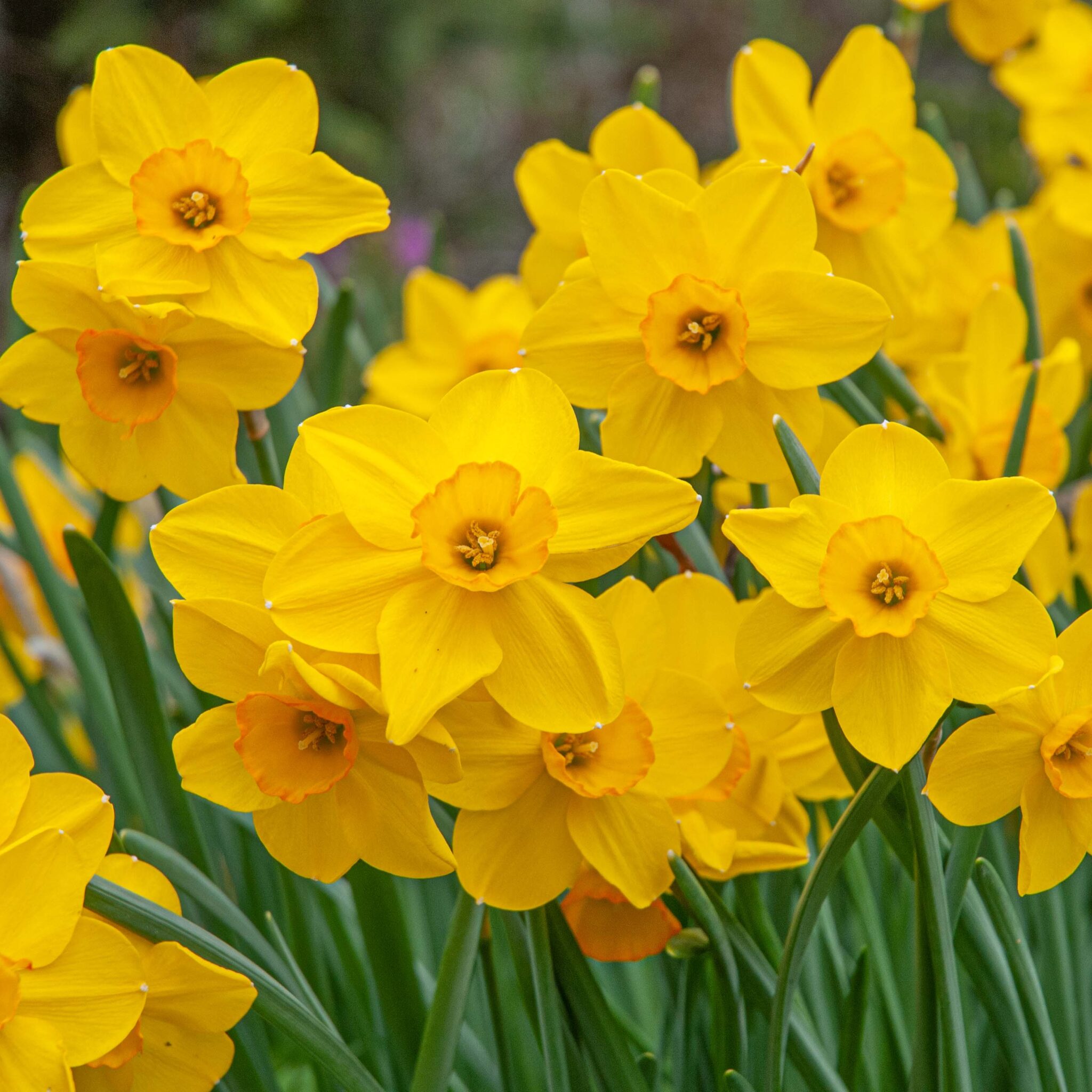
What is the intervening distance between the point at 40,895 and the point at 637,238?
1.83ft

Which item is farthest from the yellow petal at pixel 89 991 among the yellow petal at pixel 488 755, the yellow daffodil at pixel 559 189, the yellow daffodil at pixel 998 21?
the yellow daffodil at pixel 998 21

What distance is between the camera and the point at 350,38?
18.1ft

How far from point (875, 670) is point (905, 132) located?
0.62 meters

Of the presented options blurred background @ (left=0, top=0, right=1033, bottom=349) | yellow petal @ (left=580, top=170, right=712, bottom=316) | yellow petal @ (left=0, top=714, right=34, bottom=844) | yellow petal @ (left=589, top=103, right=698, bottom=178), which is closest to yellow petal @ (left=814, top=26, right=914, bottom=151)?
yellow petal @ (left=589, top=103, right=698, bottom=178)

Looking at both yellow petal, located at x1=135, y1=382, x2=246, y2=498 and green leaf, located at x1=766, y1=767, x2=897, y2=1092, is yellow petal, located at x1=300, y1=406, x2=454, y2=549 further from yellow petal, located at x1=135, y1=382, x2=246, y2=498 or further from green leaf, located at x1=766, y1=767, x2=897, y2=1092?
green leaf, located at x1=766, y1=767, x2=897, y2=1092

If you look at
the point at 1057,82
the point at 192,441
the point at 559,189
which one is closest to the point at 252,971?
the point at 192,441

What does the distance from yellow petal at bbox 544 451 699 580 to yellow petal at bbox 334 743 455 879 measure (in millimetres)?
156

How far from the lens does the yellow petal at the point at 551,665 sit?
67 cm

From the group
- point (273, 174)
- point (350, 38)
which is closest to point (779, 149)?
point (273, 174)

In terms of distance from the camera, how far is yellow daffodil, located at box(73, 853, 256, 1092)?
0.71m

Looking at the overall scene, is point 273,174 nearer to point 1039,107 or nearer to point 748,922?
point 748,922

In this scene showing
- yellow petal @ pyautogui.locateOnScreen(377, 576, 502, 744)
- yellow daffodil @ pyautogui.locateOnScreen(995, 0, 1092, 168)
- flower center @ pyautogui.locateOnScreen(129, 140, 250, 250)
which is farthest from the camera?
yellow daffodil @ pyautogui.locateOnScreen(995, 0, 1092, 168)

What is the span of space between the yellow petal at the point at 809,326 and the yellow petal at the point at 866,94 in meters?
0.36

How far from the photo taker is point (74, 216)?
84 centimetres
